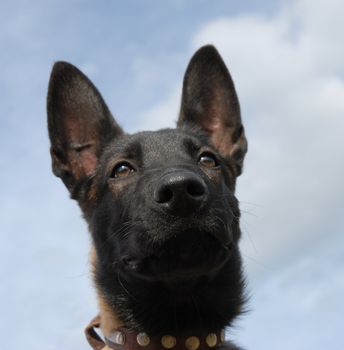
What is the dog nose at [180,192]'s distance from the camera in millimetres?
4566

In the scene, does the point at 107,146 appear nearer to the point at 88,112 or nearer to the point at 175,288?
the point at 88,112

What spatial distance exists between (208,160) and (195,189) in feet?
4.75

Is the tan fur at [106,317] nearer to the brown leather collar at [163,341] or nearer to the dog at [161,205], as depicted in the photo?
the dog at [161,205]

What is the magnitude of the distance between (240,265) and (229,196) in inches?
29.7

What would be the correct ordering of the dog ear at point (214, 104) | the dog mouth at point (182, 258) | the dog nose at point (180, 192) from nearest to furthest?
the dog nose at point (180, 192) < the dog mouth at point (182, 258) < the dog ear at point (214, 104)

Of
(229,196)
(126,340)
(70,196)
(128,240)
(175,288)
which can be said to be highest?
(70,196)

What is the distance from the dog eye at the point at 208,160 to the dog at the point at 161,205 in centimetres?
1

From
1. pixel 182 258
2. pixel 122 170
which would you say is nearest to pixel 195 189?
pixel 182 258

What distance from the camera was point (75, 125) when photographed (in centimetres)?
689

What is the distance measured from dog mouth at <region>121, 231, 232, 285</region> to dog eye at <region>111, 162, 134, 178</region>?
106 cm

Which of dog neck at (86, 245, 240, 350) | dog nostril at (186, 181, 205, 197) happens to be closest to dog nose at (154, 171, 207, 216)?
dog nostril at (186, 181, 205, 197)

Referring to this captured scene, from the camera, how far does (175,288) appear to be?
5.21m

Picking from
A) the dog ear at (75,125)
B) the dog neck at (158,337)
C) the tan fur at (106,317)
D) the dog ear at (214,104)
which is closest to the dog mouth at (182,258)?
the dog neck at (158,337)

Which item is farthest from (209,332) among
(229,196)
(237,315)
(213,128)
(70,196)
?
(213,128)
